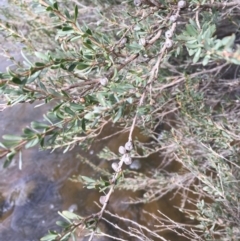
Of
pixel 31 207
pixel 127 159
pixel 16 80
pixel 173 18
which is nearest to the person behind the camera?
pixel 16 80

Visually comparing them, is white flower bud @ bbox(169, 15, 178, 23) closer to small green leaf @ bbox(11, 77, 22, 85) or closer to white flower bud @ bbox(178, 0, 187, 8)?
white flower bud @ bbox(178, 0, 187, 8)

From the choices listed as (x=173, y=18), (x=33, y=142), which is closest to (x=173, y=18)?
(x=173, y=18)

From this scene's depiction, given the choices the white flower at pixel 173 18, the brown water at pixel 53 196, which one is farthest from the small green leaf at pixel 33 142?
the brown water at pixel 53 196

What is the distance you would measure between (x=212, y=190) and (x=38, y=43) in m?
1.96

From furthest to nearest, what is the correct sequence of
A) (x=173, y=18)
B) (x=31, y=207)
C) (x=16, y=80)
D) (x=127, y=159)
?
1. (x=31, y=207)
2. (x=173, y=18)
3. (x=127, y=159)
4. (x=16, y=80)

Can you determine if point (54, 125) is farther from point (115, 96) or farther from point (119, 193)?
point (119, 193)

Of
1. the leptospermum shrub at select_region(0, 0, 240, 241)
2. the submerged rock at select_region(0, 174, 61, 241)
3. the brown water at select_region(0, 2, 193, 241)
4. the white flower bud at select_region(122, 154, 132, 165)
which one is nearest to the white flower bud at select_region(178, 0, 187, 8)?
the leptospermum shrub at select_region(0, 0, 240, 241)

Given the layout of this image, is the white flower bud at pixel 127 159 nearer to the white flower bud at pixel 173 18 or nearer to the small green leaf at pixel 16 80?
the small green leaf at pixel 16 80

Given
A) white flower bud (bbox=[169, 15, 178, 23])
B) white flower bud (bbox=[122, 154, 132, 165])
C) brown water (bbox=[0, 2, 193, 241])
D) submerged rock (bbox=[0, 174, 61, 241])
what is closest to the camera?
white flower bud (bbox=[122, 154, 132, 165])

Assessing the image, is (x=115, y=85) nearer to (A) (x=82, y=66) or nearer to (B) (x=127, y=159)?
(A) (x=82, y=66)

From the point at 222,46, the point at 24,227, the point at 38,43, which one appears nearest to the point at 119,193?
the point at 24,227

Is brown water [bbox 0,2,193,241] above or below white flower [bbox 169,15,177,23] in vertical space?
below

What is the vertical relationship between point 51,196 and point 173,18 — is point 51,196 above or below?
below

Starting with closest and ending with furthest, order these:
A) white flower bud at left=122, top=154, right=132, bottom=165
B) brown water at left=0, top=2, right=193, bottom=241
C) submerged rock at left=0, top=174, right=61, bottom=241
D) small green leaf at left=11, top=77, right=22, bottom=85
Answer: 1. small green leaf at left=11, top=77, right=22, bottom=85
2. white flower bud at left=122, top=154, right=132, bottom=165
3. brown water at left=0, top=2, right=193, bottom=241
4. submerged rock at left=0, top=174, right=61, bottom=241
